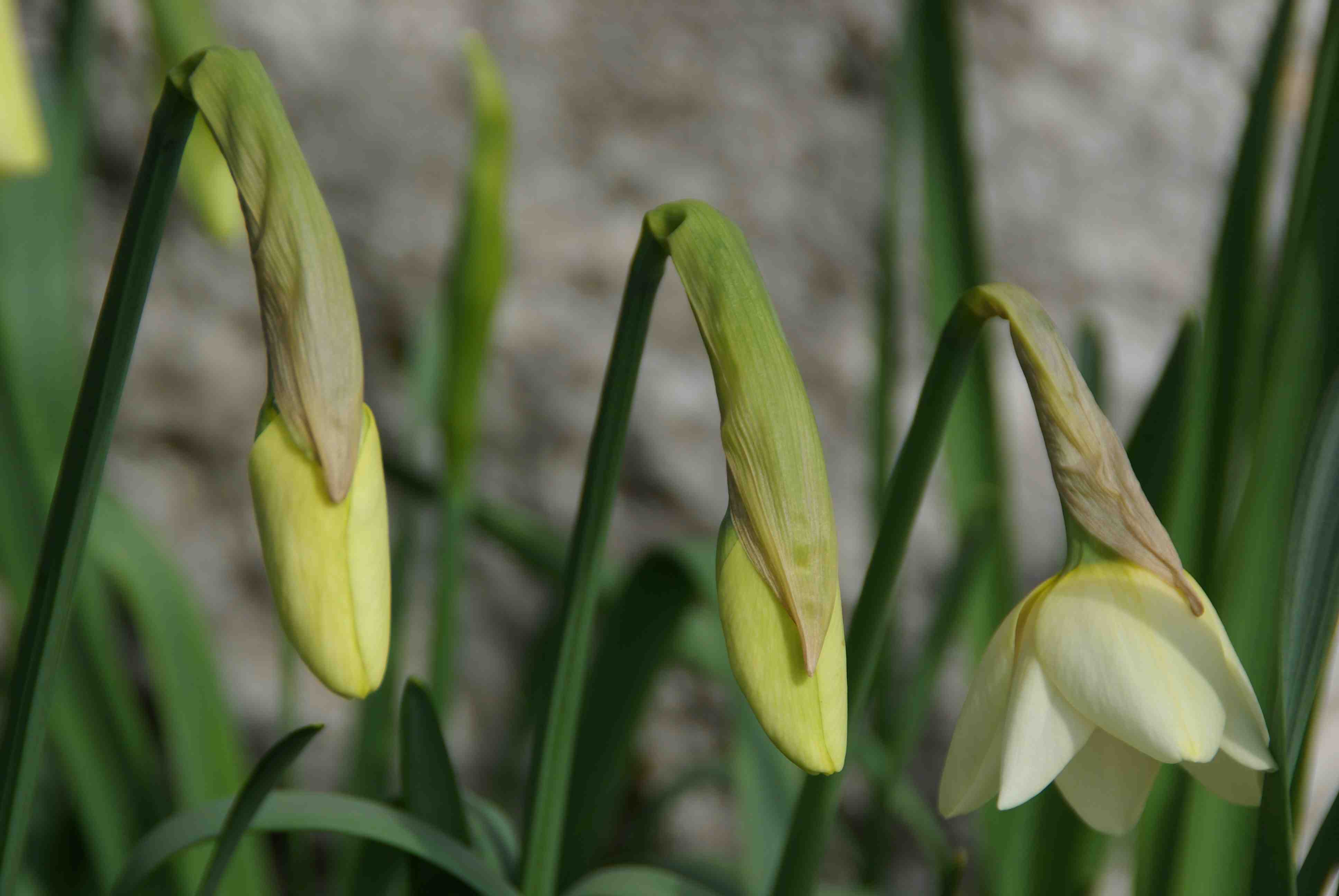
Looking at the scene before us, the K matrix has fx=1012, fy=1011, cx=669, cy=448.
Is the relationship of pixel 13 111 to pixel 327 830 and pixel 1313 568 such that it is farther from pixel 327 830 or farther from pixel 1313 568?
pixel 1313 568

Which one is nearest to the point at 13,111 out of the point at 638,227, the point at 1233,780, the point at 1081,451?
the point at 1081,451

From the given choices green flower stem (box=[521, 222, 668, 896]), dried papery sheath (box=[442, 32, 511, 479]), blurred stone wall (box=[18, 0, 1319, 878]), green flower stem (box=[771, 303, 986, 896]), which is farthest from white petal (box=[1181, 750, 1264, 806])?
blurred stone wall (box=[18, 0, 1319, 878])

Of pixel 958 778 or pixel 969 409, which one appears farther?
pixel 969 409

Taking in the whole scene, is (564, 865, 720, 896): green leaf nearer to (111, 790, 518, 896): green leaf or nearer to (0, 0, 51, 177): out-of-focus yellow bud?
(111, 790, 518, 896): green leaf

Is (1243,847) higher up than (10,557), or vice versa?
(10,557)

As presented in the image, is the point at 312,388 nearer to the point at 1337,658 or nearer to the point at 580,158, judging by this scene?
the point at 580,158

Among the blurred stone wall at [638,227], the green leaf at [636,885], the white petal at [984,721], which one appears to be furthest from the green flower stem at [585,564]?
the blurred stone wall at [638,227]

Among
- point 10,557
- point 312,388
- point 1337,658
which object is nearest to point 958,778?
point 312,388

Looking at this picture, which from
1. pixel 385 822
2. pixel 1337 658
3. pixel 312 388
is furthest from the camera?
pixel 1337 658
